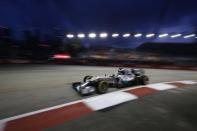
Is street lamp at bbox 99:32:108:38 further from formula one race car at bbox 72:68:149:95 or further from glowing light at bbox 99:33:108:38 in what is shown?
formula one race car at bbox 72:68:149:95

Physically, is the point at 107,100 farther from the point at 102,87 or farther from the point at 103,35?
the point at 103,35

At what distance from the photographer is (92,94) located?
19.4ft

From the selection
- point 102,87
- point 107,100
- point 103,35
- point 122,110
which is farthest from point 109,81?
point 103,35

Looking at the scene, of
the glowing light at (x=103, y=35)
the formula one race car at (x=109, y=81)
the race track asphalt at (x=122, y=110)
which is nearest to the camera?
the race track asphalt at (x=122, y=110)

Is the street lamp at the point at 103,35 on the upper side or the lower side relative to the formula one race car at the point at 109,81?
upper

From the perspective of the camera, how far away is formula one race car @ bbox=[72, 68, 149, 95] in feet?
19.3

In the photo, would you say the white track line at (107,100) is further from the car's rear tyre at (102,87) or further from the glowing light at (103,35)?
the glowing light at (103,35)

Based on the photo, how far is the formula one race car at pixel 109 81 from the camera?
19.3 ft

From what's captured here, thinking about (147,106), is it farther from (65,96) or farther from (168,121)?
(65,96)

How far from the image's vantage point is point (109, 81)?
21.8 ft

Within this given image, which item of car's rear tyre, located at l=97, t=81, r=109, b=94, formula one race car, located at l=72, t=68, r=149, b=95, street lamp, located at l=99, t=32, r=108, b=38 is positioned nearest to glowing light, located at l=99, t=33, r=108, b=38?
street lamp, located at l=99, t=32, r=108, b=38

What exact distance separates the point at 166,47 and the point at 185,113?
4730cm

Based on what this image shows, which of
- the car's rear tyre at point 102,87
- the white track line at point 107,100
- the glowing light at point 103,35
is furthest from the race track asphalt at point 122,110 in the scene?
the glowing light at point 103,35

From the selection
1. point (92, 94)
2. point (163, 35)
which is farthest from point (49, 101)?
point (163, 35)
